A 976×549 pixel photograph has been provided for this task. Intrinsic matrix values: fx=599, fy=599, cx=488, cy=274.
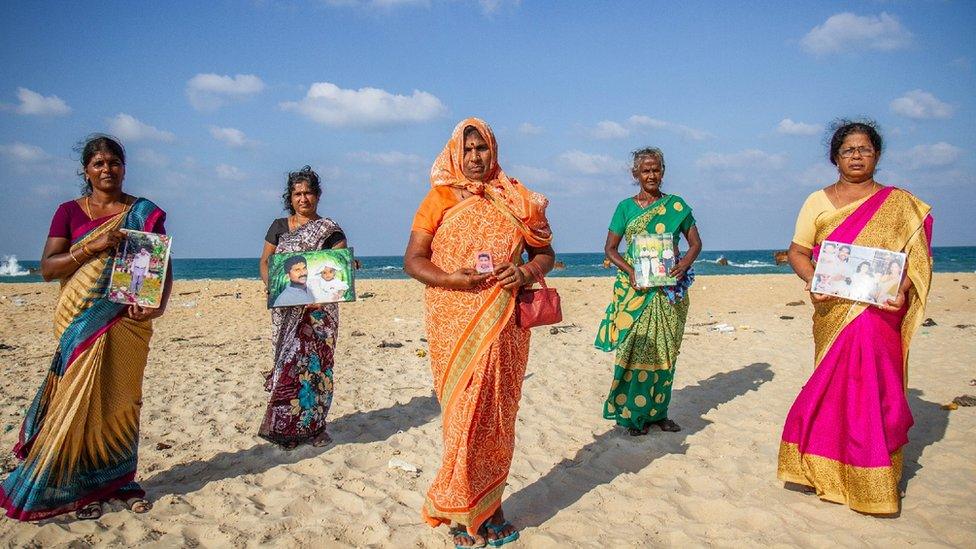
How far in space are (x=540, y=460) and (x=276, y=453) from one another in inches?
84.1

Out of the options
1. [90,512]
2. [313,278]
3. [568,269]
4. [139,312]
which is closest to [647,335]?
[313,278]

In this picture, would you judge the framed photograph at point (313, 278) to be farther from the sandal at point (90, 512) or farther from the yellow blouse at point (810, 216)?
the yellow blouse at point (810, 216)

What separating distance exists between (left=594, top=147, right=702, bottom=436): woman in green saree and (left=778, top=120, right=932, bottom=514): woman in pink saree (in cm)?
155

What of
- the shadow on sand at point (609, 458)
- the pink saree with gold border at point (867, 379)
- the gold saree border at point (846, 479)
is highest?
the pink saree with gold border at point (867, 379)

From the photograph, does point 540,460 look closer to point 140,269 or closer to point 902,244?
point 902,244

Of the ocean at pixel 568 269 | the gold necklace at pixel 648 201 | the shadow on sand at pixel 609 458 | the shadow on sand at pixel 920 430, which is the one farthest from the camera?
the ocean at pixel 568 269

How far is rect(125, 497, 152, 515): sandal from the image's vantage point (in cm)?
375

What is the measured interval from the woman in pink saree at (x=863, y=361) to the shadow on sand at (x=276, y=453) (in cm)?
336

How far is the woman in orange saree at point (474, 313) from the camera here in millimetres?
3227

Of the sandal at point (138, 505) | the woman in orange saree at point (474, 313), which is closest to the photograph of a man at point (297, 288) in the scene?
the woman in orange saree at point (474, 313)

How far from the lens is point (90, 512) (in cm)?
361

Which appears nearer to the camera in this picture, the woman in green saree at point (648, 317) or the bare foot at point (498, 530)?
the bare foot at point (498, 530)

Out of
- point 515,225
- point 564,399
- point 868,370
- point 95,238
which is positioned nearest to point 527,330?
point 515,225

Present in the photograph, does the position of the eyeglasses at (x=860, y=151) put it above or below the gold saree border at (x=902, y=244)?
above
